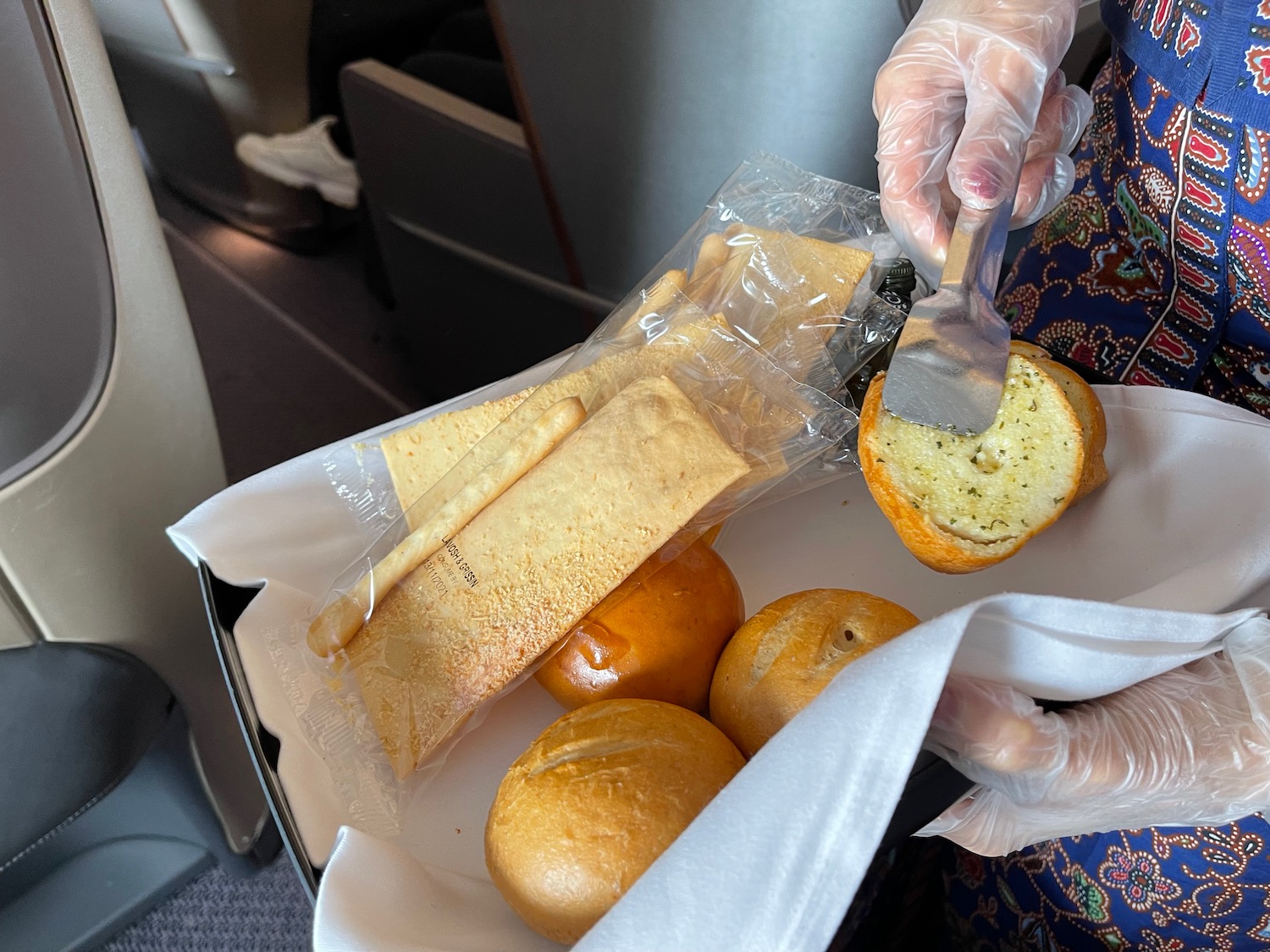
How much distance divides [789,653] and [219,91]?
1.40 m

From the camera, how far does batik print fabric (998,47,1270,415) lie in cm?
59

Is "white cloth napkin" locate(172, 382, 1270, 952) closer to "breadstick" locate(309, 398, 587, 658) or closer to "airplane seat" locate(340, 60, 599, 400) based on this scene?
"breadstick" locate(309, 398, 587, 658)

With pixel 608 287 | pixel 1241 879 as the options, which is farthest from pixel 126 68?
Result: pixel 1241 879

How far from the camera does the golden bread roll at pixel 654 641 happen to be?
50 cm

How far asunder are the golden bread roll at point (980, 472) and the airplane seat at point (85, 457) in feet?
1.92

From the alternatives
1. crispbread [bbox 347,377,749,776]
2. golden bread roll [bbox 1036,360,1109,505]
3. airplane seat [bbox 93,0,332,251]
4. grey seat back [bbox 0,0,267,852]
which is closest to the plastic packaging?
crispbread [bbox 347,377,749,776]

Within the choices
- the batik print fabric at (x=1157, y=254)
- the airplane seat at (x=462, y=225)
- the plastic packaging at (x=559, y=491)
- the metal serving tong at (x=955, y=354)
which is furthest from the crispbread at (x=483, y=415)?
the airplane seat at (x=462, y=225)

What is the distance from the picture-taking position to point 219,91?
4.72 ft

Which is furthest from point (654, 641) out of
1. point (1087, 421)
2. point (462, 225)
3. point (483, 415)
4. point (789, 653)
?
point (462, 225)

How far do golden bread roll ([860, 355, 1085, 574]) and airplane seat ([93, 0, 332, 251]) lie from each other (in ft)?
4.03

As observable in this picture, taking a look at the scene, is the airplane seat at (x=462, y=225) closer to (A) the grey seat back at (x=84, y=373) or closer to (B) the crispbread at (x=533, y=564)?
(A) the grey seat back at (x=84, y=373)

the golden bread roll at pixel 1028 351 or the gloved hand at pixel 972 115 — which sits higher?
the gloved hand at pixel 972 115

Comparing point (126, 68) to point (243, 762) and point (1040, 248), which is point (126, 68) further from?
point (1040, 248)

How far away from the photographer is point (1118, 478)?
0.59 meters
